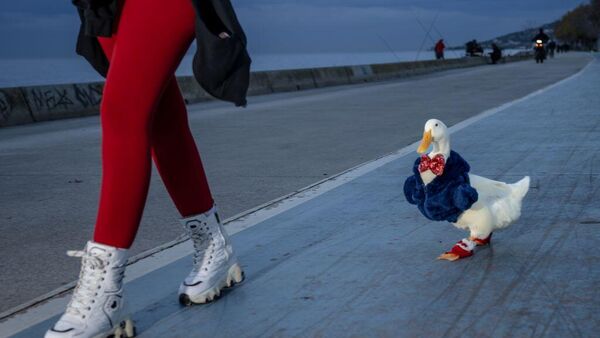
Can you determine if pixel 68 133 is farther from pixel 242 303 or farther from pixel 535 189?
pixel 242 303

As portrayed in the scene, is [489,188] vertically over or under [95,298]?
under

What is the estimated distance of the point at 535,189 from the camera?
543 centimetres

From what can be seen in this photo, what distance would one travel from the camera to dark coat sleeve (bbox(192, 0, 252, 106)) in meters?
2.82

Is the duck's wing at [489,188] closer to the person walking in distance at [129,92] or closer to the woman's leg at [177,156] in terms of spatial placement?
the woman's leg at [177,156]

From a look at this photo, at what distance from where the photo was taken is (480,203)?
149 inches

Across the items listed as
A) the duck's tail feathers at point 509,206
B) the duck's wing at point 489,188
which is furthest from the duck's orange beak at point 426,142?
the duck's tail feathers at point 509,206

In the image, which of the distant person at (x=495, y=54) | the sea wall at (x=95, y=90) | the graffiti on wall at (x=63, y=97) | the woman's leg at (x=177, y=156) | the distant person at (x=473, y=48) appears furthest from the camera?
the distant person at (x=473, y=48)

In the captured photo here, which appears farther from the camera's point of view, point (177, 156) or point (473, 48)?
point (473, 48)

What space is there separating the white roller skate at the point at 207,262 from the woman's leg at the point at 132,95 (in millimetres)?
487

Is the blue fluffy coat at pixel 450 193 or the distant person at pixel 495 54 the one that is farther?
the distant person at pixel 495 54

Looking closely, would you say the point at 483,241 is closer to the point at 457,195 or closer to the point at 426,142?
the point at 457,195

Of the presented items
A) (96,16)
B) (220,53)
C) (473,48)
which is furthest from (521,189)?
(473,48)

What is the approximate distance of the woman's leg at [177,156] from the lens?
324cm

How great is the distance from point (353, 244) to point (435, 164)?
662mm
